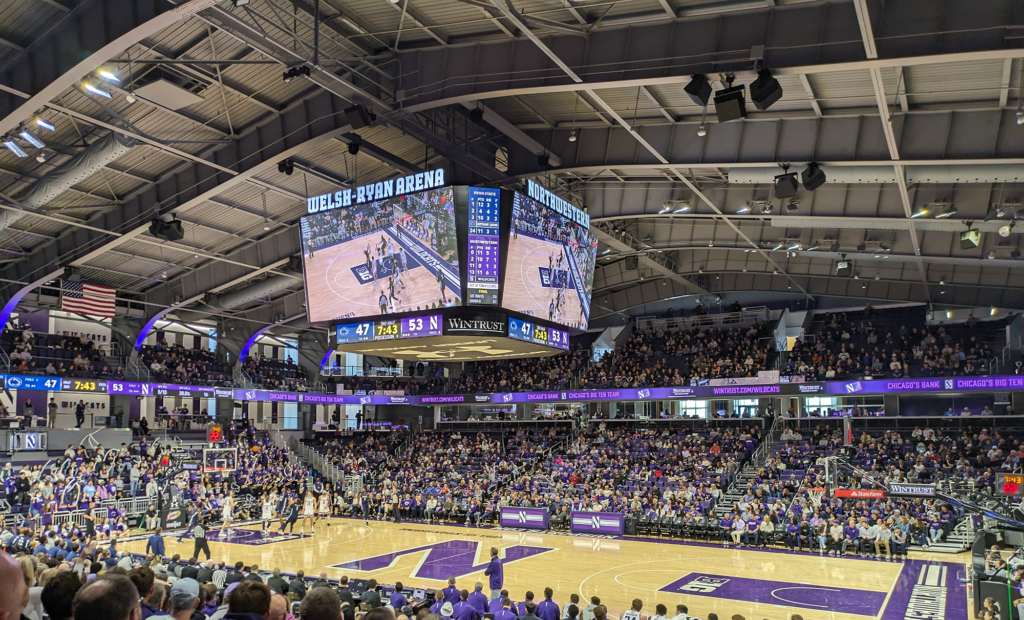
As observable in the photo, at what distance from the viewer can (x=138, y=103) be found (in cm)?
2194

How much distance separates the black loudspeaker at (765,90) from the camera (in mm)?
15547

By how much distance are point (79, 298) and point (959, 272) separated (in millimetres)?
38809

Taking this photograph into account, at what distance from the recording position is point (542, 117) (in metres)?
24.3

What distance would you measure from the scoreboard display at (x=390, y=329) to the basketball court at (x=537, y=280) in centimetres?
226

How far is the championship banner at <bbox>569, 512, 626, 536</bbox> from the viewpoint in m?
29.9

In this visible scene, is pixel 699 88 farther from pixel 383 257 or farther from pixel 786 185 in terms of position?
pixel 383 257

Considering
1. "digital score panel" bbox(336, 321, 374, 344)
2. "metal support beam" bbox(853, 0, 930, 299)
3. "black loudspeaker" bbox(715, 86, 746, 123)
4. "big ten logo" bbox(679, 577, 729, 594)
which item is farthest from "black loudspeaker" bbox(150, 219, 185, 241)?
"metal support beam" bbox(853, 0, 930, 299)

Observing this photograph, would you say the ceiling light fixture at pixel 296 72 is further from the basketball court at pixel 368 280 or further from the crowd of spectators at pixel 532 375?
the crowd of spectators at pixel 532 375

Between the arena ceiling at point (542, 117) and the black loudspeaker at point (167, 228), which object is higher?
the arena ceiling at point (542, 117)

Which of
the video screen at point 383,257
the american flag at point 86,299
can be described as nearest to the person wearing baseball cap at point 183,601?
the video screen at point 383,257

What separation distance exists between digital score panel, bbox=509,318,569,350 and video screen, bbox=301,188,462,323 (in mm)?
2326

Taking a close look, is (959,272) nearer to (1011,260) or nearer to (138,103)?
(1011,260)

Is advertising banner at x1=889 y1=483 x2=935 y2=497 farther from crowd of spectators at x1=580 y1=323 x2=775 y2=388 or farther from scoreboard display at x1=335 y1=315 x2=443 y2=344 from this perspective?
crowd of spectators at x1=580 y1=323 x2=775 y2=388

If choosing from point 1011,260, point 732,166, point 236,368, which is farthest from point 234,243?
point 1011,260
